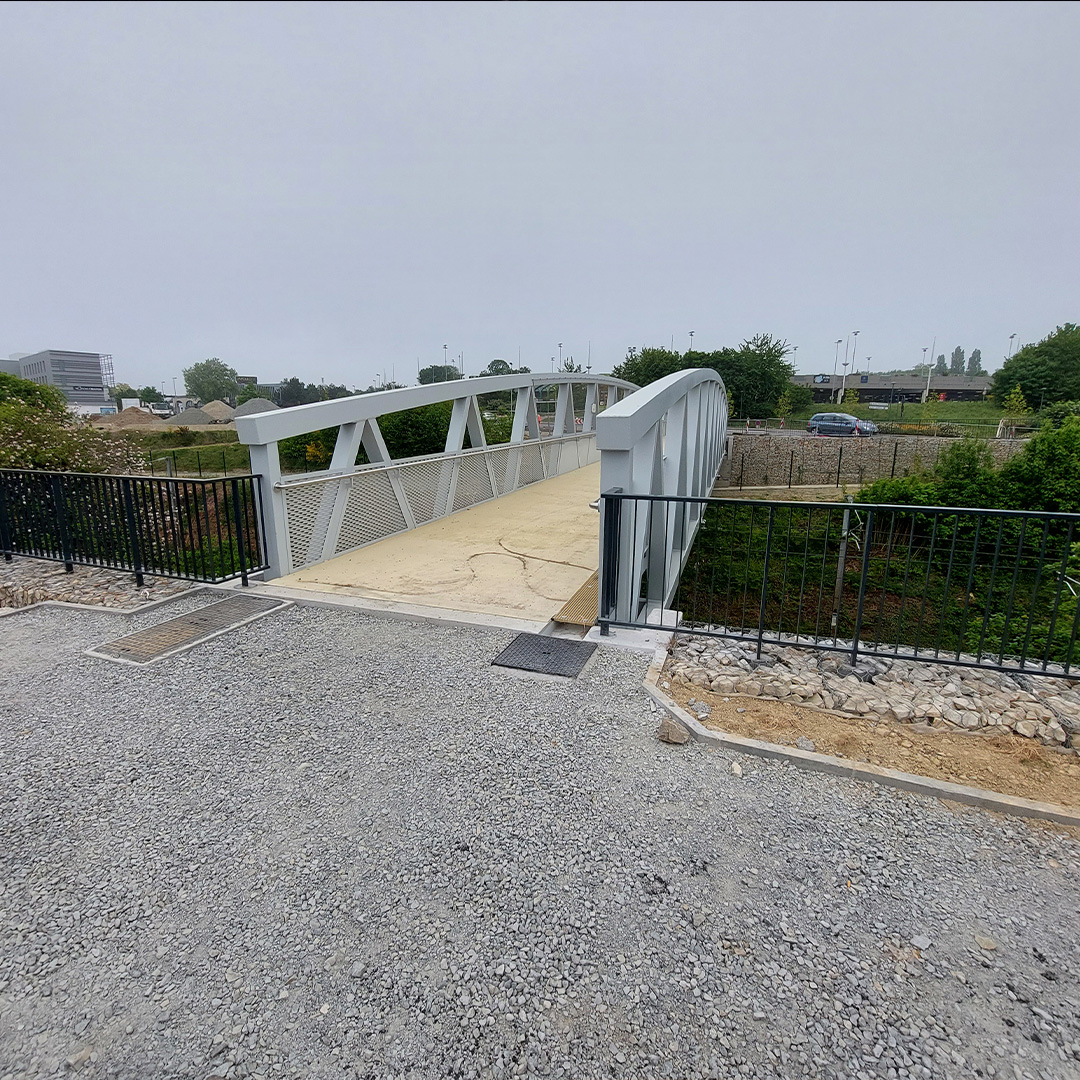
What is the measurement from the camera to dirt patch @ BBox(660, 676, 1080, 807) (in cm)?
269

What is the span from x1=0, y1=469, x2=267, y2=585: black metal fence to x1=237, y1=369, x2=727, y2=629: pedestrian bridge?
26 centimetres

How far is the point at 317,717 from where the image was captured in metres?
3.23

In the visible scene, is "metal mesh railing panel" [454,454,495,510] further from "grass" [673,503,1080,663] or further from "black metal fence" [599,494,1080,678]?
"grass" [673,503,1080,663]

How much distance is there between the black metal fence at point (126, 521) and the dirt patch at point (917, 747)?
408cm

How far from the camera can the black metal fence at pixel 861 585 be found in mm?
3490

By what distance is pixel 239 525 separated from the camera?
512 cm

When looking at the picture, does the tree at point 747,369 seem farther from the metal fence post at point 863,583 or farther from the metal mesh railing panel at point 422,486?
the metal fence post at point 863,583

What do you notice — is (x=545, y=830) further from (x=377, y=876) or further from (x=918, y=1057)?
(x=918, y=1057)

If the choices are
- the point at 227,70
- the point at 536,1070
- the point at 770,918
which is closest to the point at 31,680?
the point at 536,1070

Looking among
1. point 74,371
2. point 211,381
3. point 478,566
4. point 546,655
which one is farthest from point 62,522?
point 74,371

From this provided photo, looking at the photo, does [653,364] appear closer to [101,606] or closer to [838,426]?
[838,426]

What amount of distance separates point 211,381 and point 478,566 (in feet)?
371

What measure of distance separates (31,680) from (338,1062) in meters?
3.43

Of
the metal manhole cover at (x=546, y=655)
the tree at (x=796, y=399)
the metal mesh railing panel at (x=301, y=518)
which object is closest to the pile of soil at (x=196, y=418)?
the tree at (x=796, y=399)
